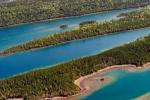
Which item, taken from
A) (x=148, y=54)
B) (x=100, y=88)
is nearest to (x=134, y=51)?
(x=148, y=54)

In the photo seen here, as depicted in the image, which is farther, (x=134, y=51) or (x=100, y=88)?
(x=134, y=51)

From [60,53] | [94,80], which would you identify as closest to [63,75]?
[94,80]

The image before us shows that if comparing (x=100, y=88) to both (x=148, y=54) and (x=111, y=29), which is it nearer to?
(x=148, y=54)

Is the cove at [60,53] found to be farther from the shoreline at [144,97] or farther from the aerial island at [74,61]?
the shoreline at [144,97]

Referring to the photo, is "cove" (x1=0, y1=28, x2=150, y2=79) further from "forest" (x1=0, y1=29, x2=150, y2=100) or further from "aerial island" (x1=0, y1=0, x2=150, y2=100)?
"forest" (x1=0, y1=29, x2=150, y2=100)

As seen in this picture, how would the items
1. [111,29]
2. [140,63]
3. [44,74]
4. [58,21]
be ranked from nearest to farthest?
1. [44,74]
2. [140,63]
3. [111,29]
4. [58,21]

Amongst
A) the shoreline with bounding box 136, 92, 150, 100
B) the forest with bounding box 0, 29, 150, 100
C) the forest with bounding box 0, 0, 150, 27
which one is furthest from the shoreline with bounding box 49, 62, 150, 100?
the forest with bounding box 0, 0, 150, 27

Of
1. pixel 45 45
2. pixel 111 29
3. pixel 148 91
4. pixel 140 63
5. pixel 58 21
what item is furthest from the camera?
pixel 58 21
